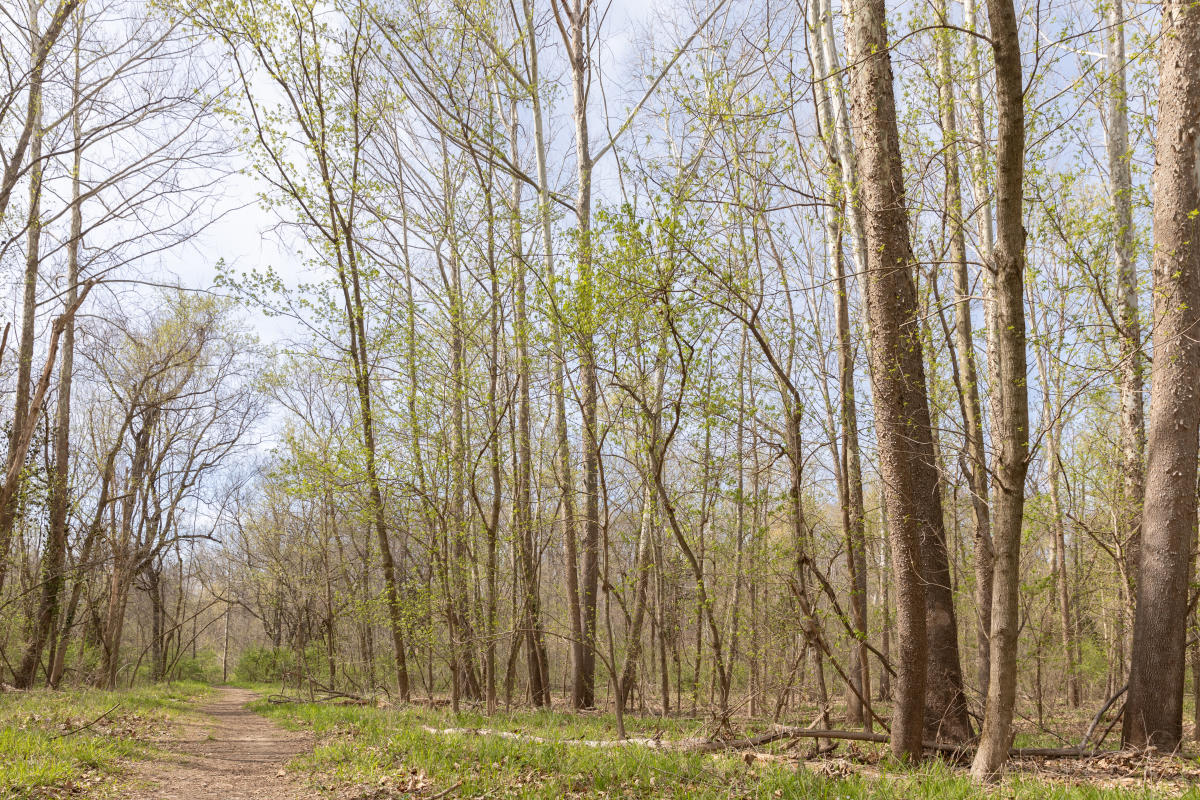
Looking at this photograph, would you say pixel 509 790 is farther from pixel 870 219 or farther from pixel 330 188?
pixel 330 188

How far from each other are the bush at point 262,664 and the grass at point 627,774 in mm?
21976

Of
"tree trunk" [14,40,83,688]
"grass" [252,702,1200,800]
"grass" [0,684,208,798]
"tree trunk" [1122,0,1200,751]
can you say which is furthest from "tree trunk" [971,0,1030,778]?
"tree trunk" [14,40,83,688]

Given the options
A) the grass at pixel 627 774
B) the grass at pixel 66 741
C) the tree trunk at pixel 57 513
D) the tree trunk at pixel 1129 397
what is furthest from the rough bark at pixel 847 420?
the tree trunk at pixel 57 513

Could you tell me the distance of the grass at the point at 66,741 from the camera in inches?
197

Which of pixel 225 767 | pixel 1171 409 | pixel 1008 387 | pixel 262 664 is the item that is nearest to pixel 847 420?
pixel 1171 409

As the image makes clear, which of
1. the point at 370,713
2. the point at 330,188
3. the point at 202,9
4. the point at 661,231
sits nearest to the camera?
the point at 661,231

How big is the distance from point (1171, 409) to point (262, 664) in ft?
106

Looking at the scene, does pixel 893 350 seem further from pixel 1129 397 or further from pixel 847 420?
pixel 1129 397

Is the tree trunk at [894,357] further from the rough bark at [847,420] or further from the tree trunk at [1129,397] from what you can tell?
the tree trunk at [1129,397]

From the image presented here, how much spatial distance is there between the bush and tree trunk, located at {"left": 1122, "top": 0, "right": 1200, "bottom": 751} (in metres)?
25.9

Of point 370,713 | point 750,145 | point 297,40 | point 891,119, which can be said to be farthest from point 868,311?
point 297,40

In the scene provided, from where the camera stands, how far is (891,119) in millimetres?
5301

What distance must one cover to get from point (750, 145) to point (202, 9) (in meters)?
8.09

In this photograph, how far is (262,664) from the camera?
29.4m
